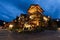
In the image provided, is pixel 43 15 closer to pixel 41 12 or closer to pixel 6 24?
pixel 41 12

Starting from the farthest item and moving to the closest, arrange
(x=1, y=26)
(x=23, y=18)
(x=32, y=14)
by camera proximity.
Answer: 1. (x=32, y=14)
2. (x=23, y=18)
3. (x=1, y=26)

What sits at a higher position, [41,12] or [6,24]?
[41,12]

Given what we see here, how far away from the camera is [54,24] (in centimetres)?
3388

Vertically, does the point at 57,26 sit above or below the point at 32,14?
below

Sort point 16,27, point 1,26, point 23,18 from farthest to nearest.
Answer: point 23,18, point 1,26, point 16,27

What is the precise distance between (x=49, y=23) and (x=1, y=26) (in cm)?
793

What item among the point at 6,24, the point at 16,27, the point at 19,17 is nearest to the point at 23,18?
the point at 19,17

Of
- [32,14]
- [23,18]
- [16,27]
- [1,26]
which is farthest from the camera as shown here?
[32,14]

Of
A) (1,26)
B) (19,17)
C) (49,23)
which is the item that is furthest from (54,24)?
(1,26)

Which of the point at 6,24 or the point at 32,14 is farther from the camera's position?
the point at 32,14

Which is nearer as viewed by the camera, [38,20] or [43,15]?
[38,20]

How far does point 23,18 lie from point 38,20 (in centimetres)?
219

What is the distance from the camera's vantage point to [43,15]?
125 feet

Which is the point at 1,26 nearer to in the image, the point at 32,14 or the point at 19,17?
the point at 19,17
